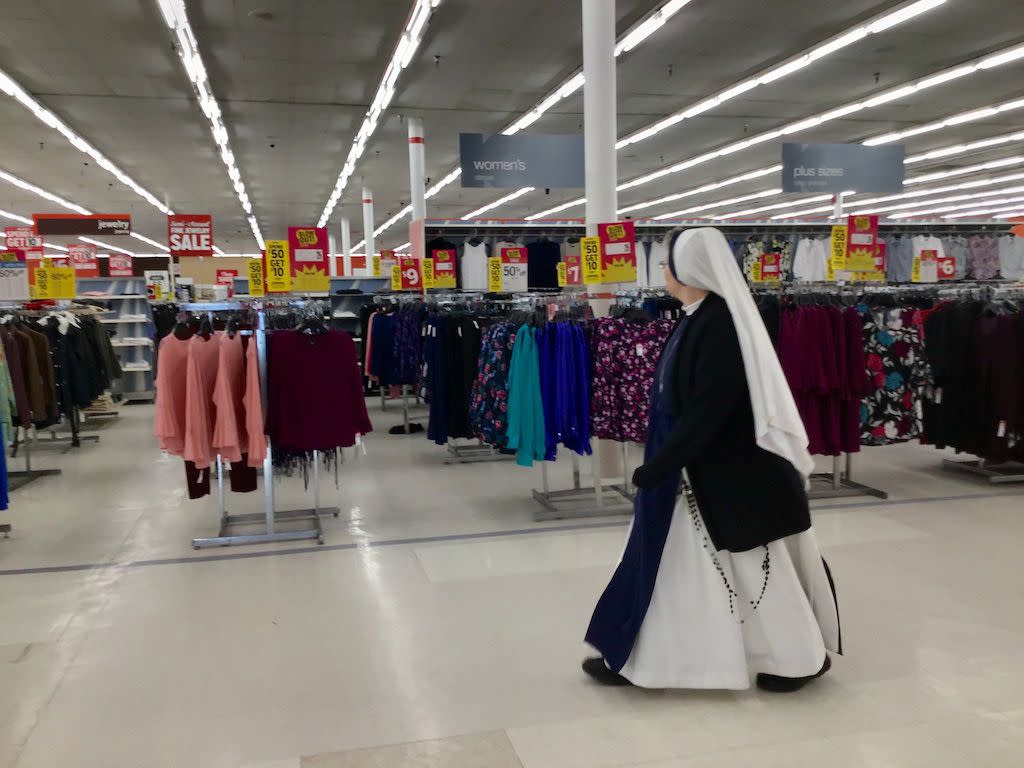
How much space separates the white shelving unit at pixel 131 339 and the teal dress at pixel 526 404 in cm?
1031

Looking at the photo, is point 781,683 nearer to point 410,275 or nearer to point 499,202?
point 410,275

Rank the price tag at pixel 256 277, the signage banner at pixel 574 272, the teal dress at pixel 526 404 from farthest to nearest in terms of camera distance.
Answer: the price tag at pixel 256 277 → the signage banner at pixel 574 272 → the teal dress at pixel 526 404

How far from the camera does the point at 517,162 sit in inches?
476

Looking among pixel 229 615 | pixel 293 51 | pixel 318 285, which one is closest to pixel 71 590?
pixel 229 615

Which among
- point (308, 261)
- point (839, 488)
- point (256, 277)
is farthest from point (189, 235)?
point (839, 488)

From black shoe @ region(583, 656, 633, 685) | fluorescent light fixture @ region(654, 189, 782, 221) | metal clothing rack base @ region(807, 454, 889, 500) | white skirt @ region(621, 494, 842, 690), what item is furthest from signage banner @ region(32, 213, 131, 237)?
white skirt @ region(621, 494, 842, 690)

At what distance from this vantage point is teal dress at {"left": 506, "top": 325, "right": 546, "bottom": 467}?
5391 millimetres

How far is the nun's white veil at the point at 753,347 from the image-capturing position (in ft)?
8.95

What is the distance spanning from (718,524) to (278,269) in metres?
4.11

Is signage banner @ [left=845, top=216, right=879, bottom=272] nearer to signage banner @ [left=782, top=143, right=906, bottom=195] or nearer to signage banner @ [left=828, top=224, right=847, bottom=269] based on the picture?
signage banner @ [left=828, top=224, right=847, bottom=269]

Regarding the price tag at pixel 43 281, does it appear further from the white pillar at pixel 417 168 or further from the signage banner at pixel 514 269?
the white pillar at pixel 417 168

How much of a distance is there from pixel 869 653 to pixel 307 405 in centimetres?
330

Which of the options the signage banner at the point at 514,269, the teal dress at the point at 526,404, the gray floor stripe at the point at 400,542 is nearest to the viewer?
the gray floor stripe at the point at 400,542

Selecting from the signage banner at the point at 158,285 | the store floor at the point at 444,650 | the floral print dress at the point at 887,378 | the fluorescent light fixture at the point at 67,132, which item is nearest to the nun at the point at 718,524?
the store floor at the point at 444,650
